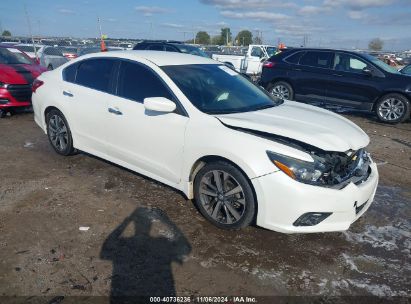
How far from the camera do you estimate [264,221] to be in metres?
3.32

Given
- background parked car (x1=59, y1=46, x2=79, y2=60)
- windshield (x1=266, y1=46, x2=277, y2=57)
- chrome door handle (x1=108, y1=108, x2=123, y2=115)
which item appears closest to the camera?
chrome door handle (x1=108, y1=108, x2=123, y2=115)

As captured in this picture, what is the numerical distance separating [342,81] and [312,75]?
818 mm

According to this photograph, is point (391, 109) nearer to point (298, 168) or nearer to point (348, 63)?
point (348, 63)

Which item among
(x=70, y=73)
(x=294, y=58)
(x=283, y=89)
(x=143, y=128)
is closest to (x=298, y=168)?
(x=143, y=128)

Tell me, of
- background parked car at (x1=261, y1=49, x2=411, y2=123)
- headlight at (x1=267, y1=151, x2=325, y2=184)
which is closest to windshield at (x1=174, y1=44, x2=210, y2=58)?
background parked car at (x1=261, y1=49, x2=411, y2=123)

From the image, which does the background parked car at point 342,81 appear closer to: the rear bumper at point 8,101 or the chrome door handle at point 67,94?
the rear bumper at point 8,101

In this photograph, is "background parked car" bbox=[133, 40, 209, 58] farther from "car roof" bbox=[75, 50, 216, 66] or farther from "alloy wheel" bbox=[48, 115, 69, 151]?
"car roof" bbox=[75, 50, 216, 66]

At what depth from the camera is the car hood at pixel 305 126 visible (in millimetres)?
3328

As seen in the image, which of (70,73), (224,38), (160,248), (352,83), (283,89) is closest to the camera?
(160,248)

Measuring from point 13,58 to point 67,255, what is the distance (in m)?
7.88

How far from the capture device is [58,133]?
17.9 ft

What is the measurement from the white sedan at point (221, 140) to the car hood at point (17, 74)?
3.67 meters

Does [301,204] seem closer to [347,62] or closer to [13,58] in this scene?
[347,62]

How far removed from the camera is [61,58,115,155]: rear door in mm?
4582
